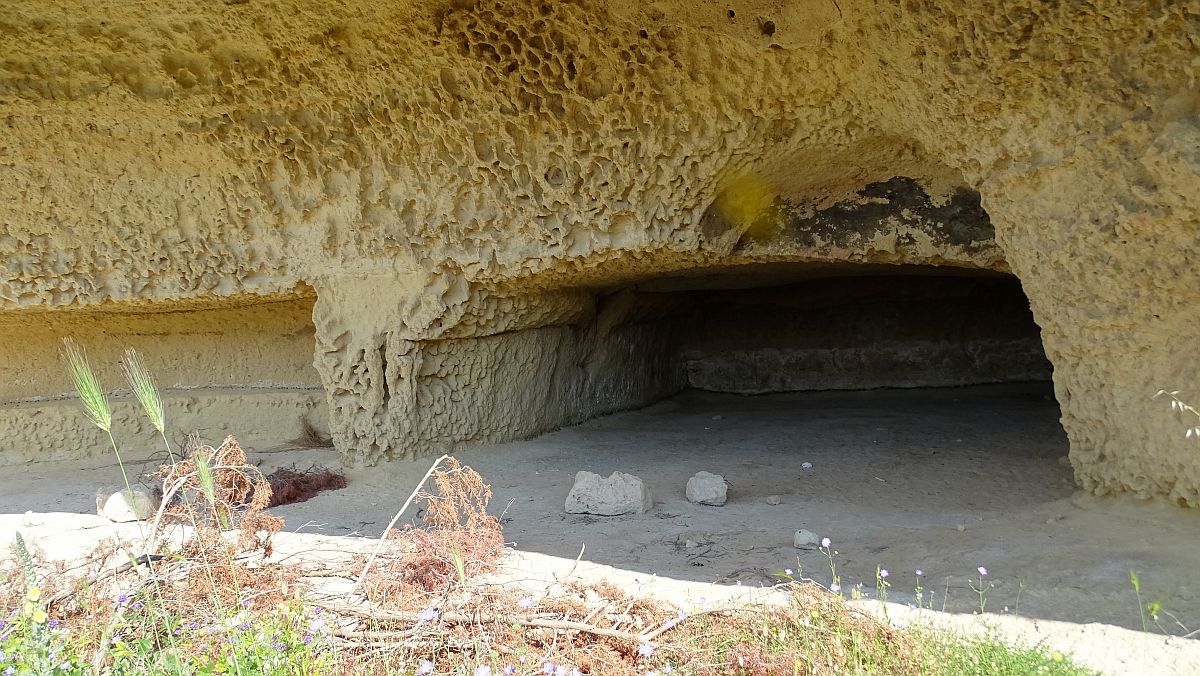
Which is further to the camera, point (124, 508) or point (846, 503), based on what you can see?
point (124, 508)

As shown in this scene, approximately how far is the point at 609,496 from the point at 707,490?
415 mm

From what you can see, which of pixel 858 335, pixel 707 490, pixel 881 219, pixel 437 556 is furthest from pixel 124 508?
pixel 858 335

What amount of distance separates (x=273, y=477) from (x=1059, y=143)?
373 cm

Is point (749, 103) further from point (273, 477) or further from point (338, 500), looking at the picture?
point (273, 477)

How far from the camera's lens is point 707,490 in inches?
129

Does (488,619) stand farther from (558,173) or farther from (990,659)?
(558,173)

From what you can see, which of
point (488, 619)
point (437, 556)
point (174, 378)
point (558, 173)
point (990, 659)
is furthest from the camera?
point (174, 378)

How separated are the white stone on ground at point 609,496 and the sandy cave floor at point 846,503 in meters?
0.06

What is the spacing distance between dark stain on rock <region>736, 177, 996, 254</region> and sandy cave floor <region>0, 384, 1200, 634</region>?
1076 millimetres

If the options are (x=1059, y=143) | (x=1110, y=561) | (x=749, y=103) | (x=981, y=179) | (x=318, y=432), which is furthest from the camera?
(x=318, y=432)

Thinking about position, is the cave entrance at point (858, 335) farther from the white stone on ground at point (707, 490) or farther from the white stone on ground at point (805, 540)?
the white stone on ground at point (805, 540)

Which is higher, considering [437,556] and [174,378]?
[437,556]

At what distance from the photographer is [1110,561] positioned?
2.14 m

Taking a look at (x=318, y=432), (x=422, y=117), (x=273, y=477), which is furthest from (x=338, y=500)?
(x=422, y=117)
